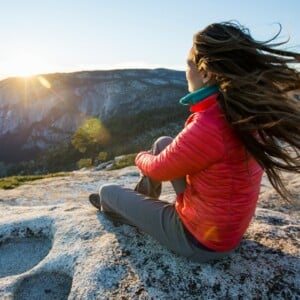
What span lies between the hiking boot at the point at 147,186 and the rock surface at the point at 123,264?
69 cm

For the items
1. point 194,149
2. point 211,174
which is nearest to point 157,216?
point 211,174

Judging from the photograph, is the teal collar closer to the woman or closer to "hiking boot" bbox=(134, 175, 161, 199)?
the woman

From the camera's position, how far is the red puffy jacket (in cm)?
476

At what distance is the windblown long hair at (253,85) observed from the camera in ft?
14.8

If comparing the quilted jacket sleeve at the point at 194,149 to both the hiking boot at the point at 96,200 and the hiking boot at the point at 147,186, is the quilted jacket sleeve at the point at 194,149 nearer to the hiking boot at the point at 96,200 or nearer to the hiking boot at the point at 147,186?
the hiking boot at the point at 147,186

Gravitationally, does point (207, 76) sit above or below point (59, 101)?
above

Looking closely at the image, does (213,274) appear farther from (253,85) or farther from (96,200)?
(96,200)

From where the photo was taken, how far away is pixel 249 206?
17.8 feet

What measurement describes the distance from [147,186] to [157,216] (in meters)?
0.82

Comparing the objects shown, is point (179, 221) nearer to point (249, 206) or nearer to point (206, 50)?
point (249, 206)

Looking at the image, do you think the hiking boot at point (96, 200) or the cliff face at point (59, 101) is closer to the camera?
the hiking boot at point (96, 200)

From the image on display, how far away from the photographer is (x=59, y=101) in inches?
4990

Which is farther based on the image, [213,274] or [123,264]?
[123,264]

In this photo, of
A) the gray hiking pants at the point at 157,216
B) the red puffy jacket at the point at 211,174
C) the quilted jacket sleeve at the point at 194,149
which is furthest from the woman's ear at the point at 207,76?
the gray hiking pants at the point at 157,216
